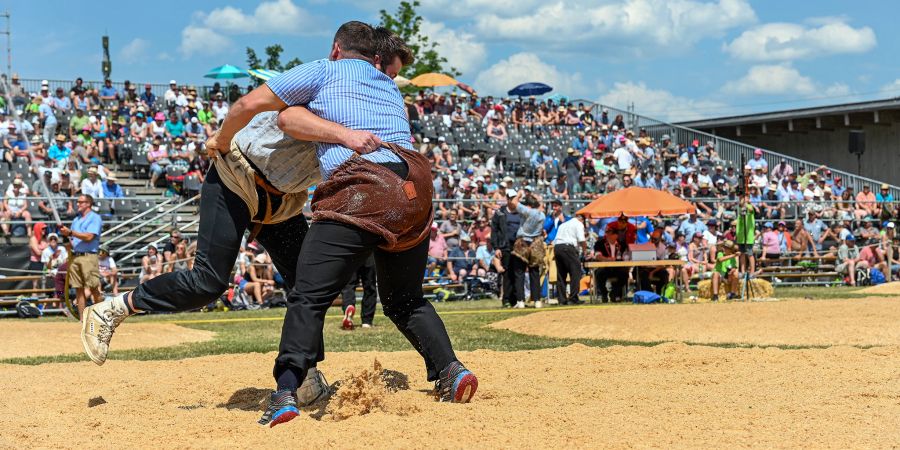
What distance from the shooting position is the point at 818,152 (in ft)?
138

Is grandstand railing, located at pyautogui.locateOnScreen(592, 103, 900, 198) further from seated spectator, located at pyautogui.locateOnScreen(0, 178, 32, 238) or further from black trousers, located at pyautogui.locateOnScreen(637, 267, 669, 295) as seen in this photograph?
seated spectator, located at pyautogui.locateOnScreen(0, 178, 32, 238)

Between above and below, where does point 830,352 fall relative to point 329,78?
below

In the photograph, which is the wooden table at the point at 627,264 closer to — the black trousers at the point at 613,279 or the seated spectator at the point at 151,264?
the black trousers at the point at 613,279

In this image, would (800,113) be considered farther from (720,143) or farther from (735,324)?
(735,324)

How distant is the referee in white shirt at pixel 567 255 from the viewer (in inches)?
759

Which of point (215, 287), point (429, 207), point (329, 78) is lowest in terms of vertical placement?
point (215, 287)

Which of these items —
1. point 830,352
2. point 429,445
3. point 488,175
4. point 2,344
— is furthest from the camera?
point 488,175

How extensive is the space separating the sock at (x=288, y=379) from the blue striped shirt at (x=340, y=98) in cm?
101

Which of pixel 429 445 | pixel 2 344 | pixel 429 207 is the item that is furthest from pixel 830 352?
pixel 2 344

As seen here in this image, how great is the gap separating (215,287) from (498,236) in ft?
42.3

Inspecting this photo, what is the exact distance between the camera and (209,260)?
19.1 feet

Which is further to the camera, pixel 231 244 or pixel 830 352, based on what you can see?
pixel 830 352

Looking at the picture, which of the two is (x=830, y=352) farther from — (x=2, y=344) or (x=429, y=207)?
(x=2, y=344)

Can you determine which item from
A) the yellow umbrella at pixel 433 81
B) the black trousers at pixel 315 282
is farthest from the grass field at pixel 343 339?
the yellow umbrella at pixel 433 81
